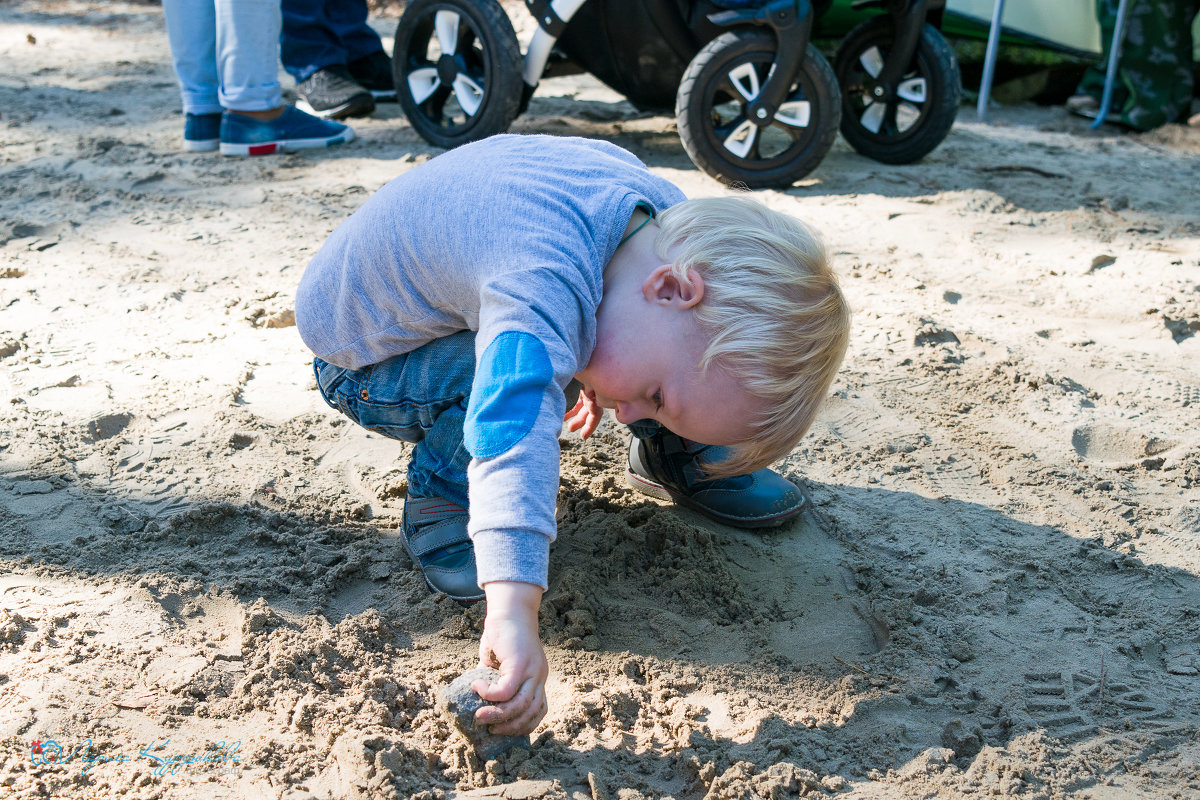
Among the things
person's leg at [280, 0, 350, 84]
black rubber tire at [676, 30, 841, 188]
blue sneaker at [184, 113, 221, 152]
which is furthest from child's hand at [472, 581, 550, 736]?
person's leg at [280, 0, 350, 84]

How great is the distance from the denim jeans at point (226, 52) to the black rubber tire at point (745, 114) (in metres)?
1.54

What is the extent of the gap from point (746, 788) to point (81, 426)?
1528mm

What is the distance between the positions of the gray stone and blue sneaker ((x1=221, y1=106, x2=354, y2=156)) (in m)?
3.05

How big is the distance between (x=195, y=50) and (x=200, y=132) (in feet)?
1.00

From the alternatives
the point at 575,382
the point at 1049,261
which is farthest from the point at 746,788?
the point at 1049,261

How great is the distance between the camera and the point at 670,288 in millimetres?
1397

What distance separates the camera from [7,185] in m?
3.36

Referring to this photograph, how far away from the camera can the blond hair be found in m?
1.34

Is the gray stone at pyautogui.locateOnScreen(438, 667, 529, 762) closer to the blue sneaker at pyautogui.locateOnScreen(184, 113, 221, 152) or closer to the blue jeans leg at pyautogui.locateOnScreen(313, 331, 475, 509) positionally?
the blue jeans leg at pyautogui.locateOnScreen(313, 331, 475, 509)

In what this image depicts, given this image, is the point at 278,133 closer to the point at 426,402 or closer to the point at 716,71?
the point at 716,71

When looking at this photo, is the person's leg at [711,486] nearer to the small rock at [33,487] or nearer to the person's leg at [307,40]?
the small rock at [33,487]

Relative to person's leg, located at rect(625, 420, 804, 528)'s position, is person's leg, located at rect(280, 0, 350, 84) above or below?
above

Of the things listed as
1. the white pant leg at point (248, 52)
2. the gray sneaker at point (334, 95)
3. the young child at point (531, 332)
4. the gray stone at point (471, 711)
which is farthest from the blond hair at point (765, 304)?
the gray sneaker at point (334, 95)

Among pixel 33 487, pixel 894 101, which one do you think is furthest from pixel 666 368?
pixel 894 101
